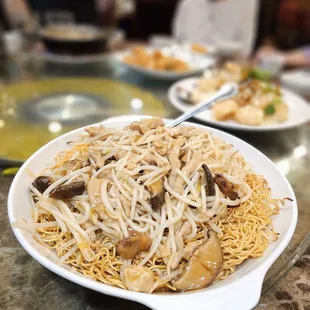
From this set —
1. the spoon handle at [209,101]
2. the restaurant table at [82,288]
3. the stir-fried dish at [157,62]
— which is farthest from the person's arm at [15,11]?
the restaurant table at [82,288]

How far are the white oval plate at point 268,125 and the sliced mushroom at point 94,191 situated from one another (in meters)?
0.95

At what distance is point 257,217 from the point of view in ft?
3.74

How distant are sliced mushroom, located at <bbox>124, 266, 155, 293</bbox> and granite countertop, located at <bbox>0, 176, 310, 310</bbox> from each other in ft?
0.37

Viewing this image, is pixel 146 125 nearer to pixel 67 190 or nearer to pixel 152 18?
pixel 67 190

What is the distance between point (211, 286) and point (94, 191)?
1.37ft

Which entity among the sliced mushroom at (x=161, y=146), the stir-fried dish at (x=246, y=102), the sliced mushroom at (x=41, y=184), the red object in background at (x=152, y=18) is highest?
the sliced mushroom at (x=161, y=146)

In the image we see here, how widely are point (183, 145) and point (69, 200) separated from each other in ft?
1.37

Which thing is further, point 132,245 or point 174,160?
point 174,160

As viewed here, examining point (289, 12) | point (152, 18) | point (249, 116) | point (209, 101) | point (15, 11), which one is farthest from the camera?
point (152, 18)

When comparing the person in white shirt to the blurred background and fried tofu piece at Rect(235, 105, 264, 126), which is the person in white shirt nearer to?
the blurred background

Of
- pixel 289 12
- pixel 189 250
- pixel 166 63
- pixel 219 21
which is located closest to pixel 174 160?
pixel 189 250

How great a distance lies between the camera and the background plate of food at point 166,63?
2.51m

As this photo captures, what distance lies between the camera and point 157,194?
103 centimetres

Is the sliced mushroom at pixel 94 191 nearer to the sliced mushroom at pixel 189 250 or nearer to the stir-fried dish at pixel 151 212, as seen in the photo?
the stir-fried dish at pixel 151 212
